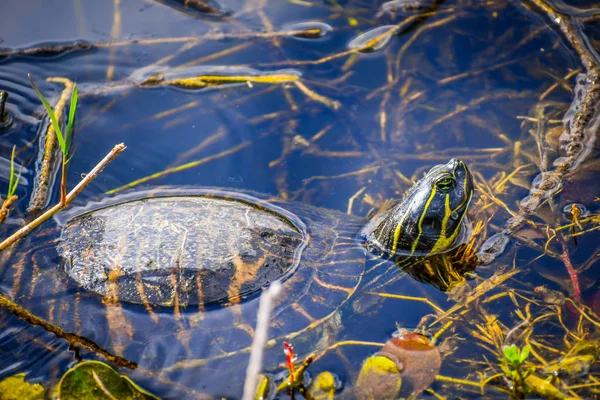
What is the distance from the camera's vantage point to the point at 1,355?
285cm

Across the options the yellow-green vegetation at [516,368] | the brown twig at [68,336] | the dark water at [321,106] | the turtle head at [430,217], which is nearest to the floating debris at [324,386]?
the dark water at [321,106]

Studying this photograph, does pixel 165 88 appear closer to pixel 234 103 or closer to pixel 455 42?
pixel 234 103

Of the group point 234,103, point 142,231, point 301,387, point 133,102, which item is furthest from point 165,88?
point 301,387

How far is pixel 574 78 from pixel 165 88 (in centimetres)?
363

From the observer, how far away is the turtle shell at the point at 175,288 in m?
2.88

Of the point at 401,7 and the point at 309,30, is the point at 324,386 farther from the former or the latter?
the point at 401,7

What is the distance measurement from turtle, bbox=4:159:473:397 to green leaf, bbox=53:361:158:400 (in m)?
0.28

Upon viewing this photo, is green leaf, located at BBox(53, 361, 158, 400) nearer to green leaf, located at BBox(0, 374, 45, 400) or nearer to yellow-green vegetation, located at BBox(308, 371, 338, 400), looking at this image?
green leaf, located at BBox(0, 374, 45, 400)

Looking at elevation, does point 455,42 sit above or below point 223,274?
above

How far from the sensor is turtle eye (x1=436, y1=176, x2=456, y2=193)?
3.36 metres

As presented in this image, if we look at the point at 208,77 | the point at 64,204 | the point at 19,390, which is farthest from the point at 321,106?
the point at 19,390

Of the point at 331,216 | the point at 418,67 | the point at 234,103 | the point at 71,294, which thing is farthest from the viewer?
the point at 418,67

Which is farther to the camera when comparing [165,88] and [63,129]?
[165,88]

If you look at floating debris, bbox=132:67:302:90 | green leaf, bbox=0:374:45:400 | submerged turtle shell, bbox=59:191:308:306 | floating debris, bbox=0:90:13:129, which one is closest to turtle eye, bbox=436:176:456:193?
submerged turtle shell, bbox=59:191:308:306
